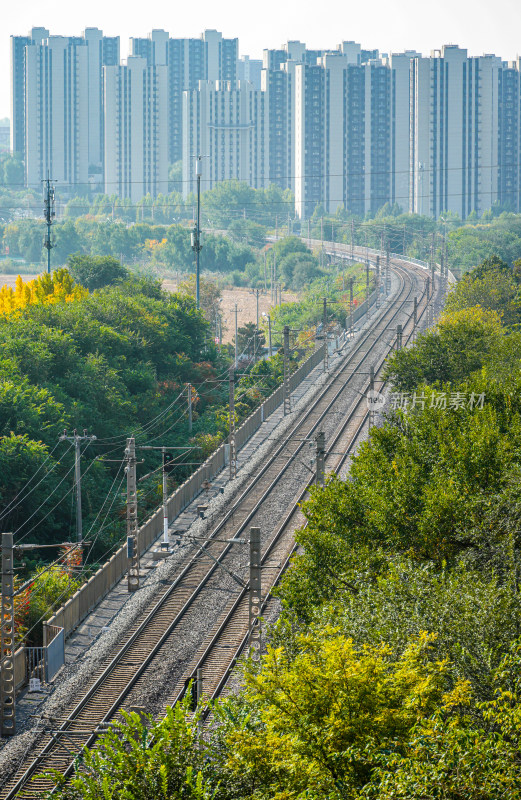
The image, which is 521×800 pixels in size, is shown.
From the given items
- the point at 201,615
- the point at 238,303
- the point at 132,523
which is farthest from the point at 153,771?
the point at 238,303

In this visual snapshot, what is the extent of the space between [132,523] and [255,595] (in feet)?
29.8

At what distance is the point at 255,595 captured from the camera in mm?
32438

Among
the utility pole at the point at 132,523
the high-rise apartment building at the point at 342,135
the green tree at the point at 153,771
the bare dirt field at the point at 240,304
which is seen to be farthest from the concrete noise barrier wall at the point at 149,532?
the high-rise apartment building at the point at 342,135

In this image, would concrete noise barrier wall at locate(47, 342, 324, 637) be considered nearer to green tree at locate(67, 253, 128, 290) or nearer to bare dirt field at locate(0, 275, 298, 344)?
green tree at locate(67, 253, 128, 290)

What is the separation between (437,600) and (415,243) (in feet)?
438

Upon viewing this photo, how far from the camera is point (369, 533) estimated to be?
103 ft

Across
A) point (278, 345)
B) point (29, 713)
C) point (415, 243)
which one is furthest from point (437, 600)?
point (415, 243)

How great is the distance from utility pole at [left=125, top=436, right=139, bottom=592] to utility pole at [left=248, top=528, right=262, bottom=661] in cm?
725

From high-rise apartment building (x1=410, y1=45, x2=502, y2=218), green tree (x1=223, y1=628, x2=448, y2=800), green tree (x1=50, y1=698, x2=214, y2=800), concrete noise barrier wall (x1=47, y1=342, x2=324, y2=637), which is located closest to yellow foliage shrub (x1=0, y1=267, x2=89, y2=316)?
concrete noise barrier wall (x1=47, y1=342, x2=324, y2=637)

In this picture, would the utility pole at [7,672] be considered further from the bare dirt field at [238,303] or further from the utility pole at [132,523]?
the bare dirt field at [238,303]

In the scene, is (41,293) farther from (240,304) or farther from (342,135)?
(342,135)

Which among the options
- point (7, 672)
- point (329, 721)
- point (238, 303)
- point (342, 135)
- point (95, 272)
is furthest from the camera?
point (342, 135)

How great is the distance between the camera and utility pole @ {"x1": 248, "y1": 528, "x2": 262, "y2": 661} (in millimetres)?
30656

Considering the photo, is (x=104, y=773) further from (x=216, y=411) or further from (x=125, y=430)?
(x=216, y=411)
